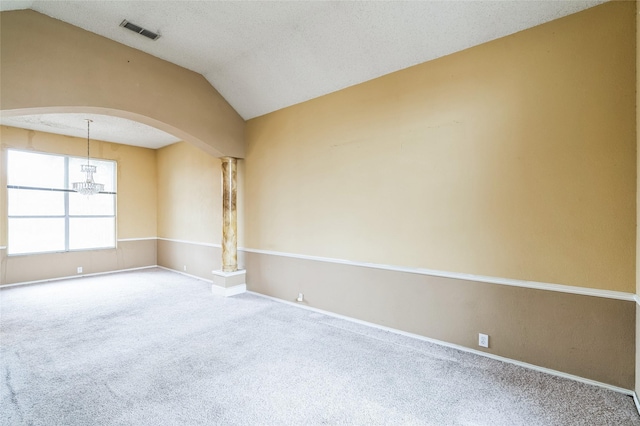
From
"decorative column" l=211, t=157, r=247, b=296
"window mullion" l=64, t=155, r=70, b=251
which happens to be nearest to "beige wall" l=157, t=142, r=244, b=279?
"decorative column" l=211, t=157, r=247, b=296

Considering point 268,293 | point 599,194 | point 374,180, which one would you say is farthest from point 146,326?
point 599,194

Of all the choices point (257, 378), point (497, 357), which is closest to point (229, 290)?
point (257, 378)

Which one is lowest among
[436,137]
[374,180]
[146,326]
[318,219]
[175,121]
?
[146,326]

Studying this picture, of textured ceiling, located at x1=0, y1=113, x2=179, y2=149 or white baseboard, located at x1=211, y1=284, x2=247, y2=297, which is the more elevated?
textured ceiling, located at x1=0, y1=113, x2=179, y2=149

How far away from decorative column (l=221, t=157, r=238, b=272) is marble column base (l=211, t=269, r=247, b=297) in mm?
136

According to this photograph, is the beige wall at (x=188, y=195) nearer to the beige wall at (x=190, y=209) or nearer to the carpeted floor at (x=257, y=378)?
the beige wall at (x=190, y=209)

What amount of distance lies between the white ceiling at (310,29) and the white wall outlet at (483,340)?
2.75 metres

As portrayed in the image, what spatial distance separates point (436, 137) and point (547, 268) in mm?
1530

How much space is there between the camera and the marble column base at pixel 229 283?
480cm

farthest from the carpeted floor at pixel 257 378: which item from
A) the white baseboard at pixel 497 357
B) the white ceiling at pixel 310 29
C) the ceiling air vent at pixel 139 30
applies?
the ceiling air vent at pixel 139 30

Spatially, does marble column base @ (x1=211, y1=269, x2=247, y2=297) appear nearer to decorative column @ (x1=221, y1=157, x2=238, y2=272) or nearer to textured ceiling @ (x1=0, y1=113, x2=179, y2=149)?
decorative column @ (x1=221, y1=157, x2=238, y2=272)

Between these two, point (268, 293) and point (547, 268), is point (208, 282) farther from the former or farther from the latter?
point (547, 268)

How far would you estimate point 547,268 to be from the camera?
2443 mm

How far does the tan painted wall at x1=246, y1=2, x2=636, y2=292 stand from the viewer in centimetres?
221
